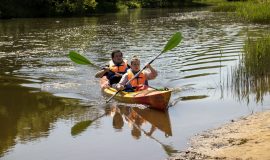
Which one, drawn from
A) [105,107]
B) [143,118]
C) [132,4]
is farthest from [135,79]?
[132,4]

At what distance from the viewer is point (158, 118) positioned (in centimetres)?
797

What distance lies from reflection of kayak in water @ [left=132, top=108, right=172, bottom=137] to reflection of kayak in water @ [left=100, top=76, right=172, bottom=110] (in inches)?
5.8

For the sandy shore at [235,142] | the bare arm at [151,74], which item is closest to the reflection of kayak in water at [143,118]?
the sandy shore at [235,142]

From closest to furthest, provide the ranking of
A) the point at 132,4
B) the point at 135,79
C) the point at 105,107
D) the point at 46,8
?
the point at 105,107, the point at 135,79, the point at 46,8, the point at 132,4

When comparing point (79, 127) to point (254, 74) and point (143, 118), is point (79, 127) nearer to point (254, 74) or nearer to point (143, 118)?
point (143, 118)

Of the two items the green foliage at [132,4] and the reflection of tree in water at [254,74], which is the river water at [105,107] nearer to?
the reflection of tree in water at [254,74]

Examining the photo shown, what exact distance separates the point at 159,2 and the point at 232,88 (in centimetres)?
4823

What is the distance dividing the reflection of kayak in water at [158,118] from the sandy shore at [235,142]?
80 cm

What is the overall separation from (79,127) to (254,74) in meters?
4.02

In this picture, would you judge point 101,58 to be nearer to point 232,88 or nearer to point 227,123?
point 232,88

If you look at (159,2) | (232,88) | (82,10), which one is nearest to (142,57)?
(232,88)

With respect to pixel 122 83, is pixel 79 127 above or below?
below

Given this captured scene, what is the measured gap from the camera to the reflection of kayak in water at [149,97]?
8.27 metres

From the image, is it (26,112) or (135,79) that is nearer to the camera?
(26,112)
